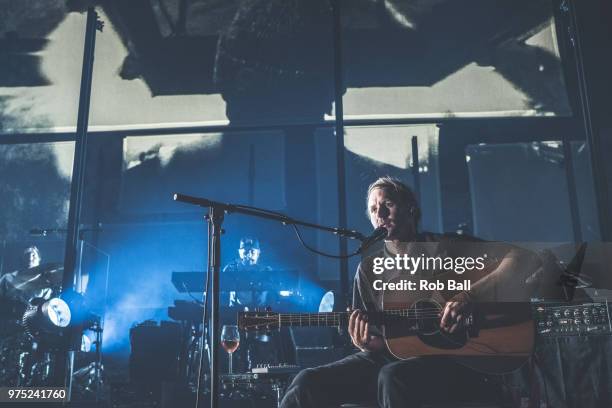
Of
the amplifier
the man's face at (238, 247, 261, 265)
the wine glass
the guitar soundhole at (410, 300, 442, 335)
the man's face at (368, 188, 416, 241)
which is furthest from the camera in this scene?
the man's face at (238, 247, 261, 265)

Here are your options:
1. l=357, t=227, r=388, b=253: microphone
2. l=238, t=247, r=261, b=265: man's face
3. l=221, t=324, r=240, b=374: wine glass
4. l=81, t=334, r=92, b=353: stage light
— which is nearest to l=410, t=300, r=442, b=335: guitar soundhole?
l=357, t=227, r=388, b=253: microphone

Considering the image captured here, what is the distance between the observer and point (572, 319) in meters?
3.51

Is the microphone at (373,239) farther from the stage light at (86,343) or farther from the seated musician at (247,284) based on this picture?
the stage light at (86,343)

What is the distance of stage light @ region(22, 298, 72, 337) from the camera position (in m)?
5.93

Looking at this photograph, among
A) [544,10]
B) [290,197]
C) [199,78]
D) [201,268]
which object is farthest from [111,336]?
[544,10]

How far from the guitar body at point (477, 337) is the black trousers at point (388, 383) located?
0.29 feet

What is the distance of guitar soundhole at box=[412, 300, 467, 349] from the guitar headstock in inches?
28.2

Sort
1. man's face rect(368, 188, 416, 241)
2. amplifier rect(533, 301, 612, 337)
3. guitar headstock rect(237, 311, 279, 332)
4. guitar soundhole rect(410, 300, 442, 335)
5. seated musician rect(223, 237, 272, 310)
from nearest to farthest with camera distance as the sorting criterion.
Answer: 1. guitar soundhole rect(410, 300, 442, 335)
2. guitar headstock rect(237, 311, 279, 332)
3. man's face rect(368, 188, 416, 241)
4. amplifier rect(533, 301, 612, 337)
5. seated musician rect(223, 237, 272, 310)

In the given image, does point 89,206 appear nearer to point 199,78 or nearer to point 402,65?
point 199,78

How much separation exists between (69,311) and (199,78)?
393 cm

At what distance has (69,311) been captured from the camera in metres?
6.14

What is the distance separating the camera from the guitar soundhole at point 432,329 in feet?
8.62

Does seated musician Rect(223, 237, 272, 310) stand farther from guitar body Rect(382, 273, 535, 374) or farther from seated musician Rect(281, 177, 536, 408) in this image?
guitar body Rect(382, 273, 535, 374)

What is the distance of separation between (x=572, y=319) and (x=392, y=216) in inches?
Result: 56.2
